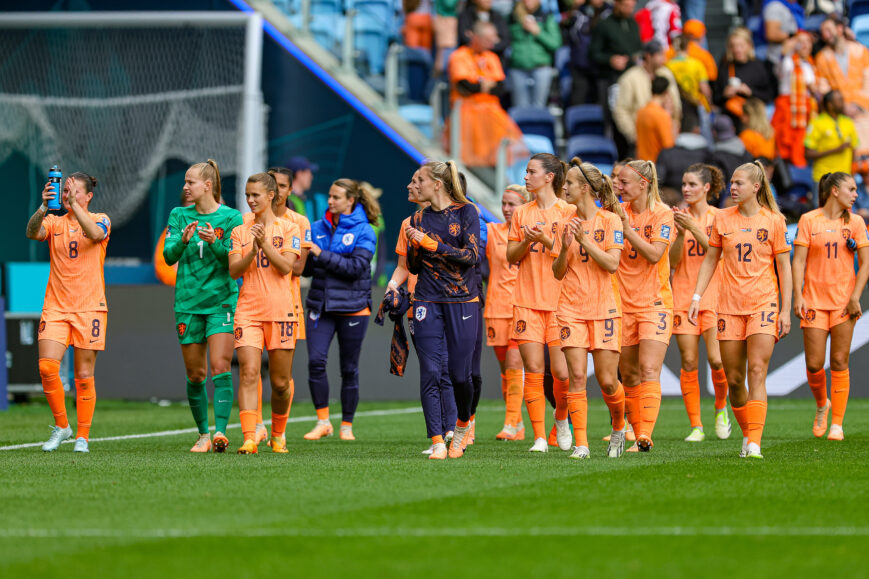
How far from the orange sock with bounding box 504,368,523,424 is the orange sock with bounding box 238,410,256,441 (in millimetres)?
2641

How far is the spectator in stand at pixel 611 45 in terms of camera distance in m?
20.0

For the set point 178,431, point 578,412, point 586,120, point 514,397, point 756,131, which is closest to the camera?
point 578,412

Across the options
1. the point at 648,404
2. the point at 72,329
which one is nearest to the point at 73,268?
the point at 72,329

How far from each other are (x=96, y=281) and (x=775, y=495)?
566 centimetres

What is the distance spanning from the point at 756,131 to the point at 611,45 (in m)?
2.44

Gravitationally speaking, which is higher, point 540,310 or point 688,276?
point 688,276

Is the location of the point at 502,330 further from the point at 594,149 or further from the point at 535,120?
A: the point at 535,120

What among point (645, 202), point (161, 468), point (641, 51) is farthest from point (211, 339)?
point (641, 51)

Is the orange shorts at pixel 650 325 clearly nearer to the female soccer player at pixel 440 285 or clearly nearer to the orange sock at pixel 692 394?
the female soccer player at pixel 440 285

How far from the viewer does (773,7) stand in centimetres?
2203

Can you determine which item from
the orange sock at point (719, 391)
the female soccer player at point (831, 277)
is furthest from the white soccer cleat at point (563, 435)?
the female soccer player at point (831, 277)

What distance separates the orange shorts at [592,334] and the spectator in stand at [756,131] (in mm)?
→ 10163

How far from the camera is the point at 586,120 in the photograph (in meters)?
20.2

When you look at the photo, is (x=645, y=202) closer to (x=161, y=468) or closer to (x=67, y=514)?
(x=161, y=468)
